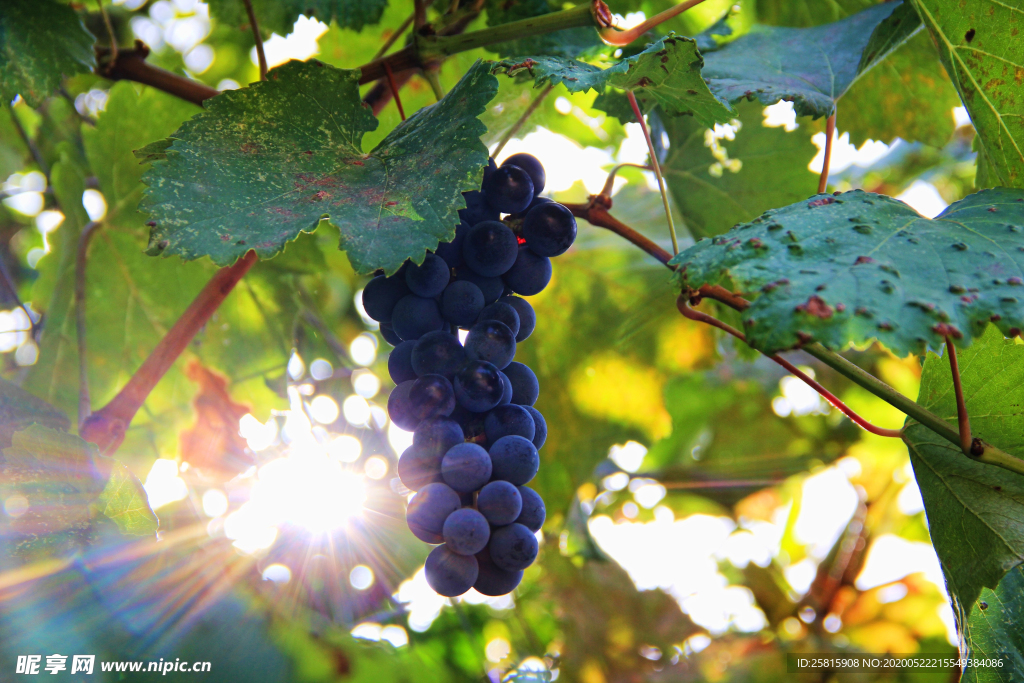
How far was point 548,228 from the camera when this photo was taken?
81 centimetres

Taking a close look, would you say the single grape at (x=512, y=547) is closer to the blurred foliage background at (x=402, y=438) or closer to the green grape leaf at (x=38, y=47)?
the blurred foliage background at (x=402, y=438)

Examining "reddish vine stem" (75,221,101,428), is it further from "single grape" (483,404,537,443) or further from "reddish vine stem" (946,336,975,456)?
"reddish vine stem" (946,336,975,456)

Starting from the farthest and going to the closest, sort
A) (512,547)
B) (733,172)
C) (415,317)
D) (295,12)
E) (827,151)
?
(733,172) → (295,12) → (827,151) → (415,317) → (512,547)

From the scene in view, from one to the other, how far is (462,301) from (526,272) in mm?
88

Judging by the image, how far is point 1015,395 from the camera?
81cm

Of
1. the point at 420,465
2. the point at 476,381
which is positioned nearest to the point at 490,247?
the point at 476,381

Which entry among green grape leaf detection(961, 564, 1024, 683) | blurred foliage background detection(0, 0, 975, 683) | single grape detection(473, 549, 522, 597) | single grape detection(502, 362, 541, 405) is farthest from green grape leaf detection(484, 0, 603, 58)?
green grape leaf detection(961, 564, 1024, 683)

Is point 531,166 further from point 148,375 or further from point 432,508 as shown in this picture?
point 148,375

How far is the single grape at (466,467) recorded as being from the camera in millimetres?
726

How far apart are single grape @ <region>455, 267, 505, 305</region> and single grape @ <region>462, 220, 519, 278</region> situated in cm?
2

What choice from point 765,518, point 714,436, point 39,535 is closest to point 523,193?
point 39,535

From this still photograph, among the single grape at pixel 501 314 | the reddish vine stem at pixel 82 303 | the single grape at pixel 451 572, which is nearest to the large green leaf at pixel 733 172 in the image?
the single grape at pixel 501 314

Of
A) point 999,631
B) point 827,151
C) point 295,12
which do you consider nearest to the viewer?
point 999,631

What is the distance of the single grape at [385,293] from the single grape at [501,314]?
102 millimetres
